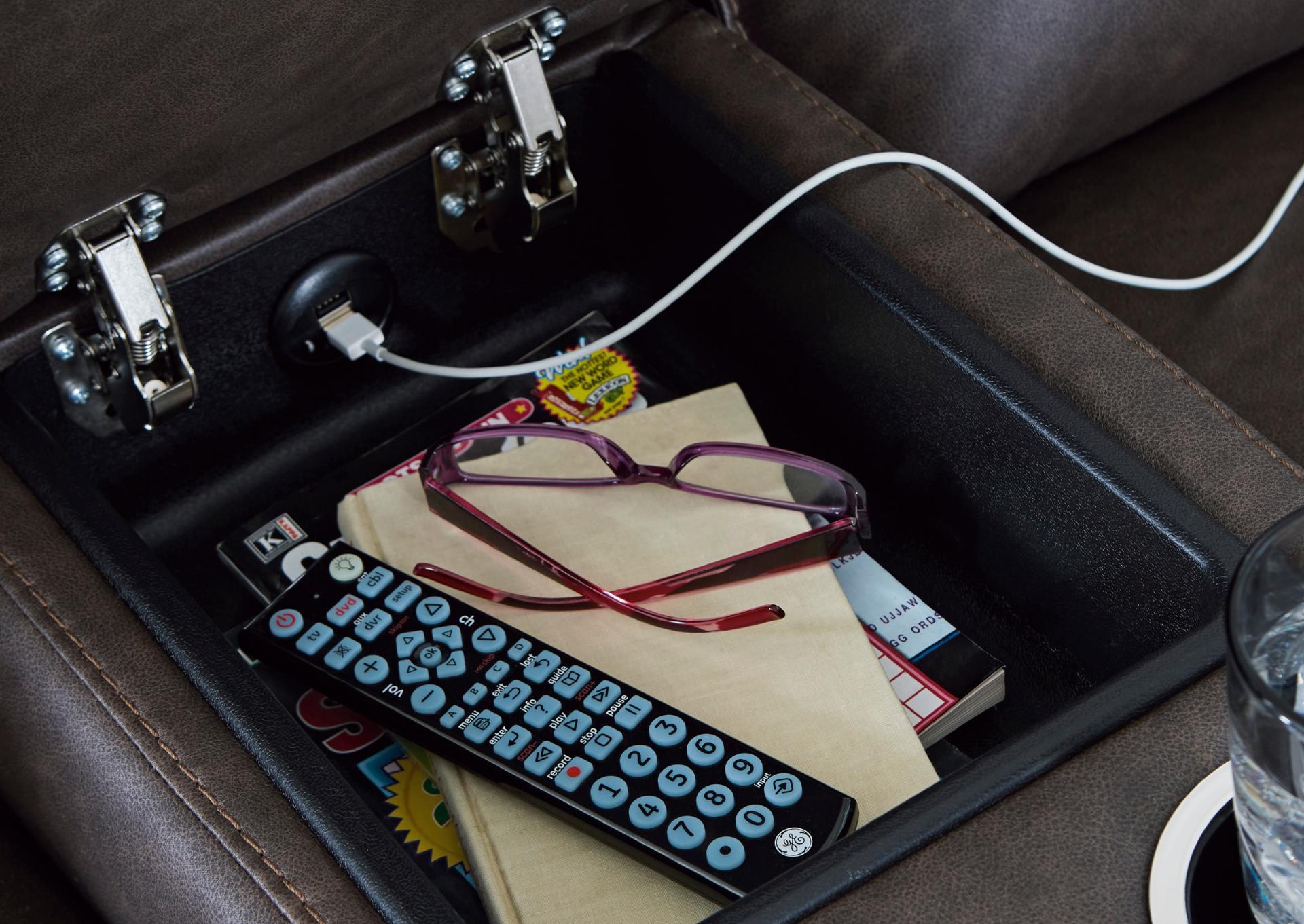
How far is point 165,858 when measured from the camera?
408mm

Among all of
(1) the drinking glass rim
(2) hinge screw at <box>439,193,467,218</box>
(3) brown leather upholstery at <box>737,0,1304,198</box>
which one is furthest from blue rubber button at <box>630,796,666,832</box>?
(3) brown leather upholstery at <box>737,0,1304,198</box>

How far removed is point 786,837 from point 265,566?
0.94 feet

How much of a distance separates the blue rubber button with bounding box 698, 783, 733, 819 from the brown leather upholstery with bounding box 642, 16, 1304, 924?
10cm

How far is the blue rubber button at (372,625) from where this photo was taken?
510mm

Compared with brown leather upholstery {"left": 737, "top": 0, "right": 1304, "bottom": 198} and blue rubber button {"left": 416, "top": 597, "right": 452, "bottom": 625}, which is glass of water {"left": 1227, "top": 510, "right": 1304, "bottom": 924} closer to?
blue rubber button {"left": 416, "top": 597, "right": 452, "bottom": 625}

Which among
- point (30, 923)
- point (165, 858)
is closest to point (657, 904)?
point (165, 858)

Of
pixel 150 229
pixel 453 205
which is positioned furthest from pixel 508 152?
pixel 150 229

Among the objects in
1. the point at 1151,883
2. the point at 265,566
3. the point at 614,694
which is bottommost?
the point at 1151,883

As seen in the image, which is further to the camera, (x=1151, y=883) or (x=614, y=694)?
(x=614, y=694)

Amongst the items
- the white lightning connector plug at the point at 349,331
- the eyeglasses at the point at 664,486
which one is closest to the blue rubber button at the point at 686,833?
Answer: the eyeglasses at the point at 664,486

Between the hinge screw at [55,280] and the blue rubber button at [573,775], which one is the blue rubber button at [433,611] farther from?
the hinge screw at [55,280]

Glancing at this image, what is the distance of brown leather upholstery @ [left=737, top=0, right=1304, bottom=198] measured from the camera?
71 cm

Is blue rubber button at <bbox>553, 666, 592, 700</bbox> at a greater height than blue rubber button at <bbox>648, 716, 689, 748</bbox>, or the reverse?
blue rubber button at <bbox>553, 666, 592, 700</bbox>

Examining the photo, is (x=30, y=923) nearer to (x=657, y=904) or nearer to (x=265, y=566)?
(x=265, y=566)
